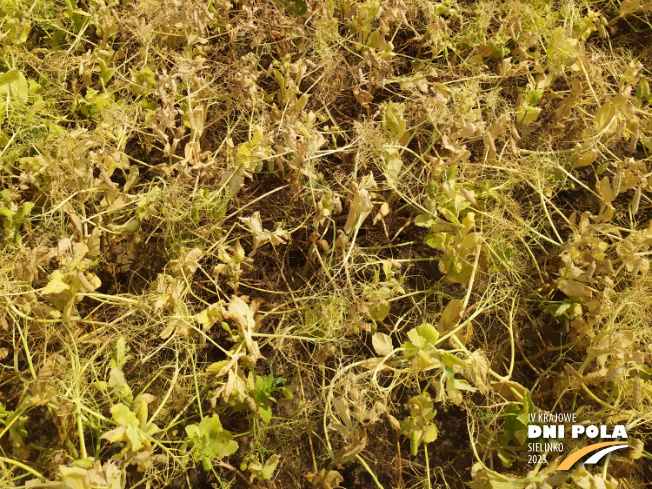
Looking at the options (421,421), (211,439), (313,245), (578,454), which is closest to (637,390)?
(578,454)

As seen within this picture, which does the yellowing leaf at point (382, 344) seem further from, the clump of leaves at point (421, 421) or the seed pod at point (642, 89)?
the seed pod at point (642, 89)

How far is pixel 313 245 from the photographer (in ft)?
4.43

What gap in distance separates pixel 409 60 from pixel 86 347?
1.39m

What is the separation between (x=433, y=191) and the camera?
4.58ft

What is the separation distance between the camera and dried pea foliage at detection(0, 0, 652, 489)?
3.75 ft

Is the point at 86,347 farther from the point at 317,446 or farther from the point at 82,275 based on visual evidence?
the point at 317,446

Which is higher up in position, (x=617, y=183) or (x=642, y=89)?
(x=642, y=89)

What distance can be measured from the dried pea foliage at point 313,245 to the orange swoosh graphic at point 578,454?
4cm

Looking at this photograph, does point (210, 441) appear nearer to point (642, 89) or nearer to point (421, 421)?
point (421, 421)

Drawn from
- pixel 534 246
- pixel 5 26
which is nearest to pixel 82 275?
pixel 5 26

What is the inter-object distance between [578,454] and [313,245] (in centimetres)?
78

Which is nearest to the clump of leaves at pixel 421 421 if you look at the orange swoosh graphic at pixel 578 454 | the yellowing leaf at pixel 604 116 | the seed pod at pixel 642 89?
the orange swoosh graphic at pixel 578 454

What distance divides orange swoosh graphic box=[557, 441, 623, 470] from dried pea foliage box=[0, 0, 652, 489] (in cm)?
4

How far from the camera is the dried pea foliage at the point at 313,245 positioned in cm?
114
